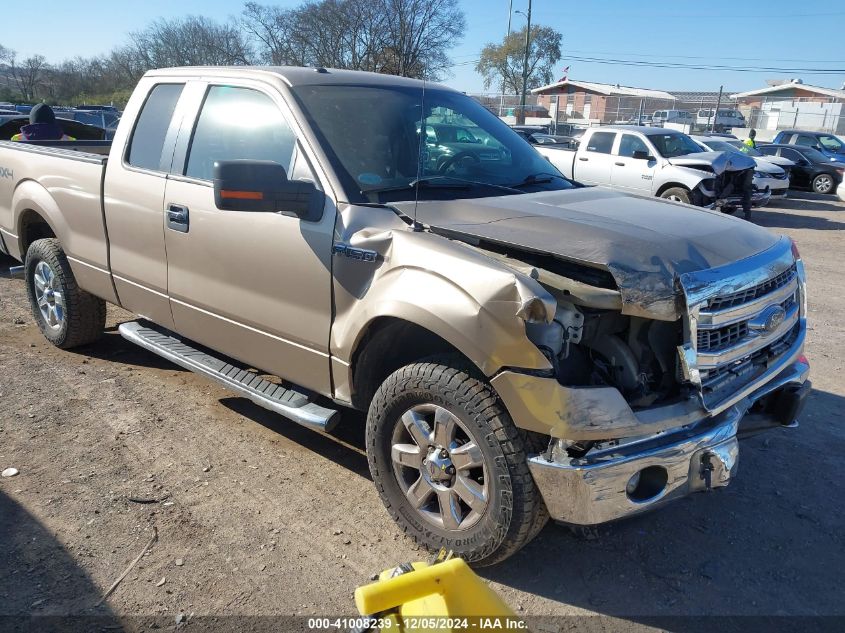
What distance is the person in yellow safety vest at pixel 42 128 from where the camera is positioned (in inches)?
321

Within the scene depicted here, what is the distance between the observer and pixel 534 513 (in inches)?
105

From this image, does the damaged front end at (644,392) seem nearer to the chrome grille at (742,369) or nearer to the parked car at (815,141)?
the chrome grille at (742,369)

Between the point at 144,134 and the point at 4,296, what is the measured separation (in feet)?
12.3

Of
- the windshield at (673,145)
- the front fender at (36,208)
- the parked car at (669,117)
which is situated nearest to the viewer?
the front fender at (36,208)

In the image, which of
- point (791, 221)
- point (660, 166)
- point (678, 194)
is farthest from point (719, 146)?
point (678, 194)

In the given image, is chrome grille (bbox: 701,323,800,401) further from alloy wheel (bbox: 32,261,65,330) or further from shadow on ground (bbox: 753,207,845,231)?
shadow on ground (bbox: 753,207,845,231)

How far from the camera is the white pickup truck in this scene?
12633mm

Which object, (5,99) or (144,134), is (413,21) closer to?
(5,99)

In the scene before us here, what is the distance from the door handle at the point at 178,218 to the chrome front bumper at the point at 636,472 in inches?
95.5

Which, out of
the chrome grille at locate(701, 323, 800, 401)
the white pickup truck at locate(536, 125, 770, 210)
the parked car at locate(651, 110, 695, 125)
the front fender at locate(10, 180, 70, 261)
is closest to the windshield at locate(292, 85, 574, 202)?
the chrome grille at locate(701, 323, 800, 401)

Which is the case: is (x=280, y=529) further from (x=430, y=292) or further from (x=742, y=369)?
(x=742, y=369)

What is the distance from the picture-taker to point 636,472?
254cm

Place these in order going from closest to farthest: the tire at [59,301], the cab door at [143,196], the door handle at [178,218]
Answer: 1. the door handle at [178,218]
2. the cab door at [143,196]
3. the tire at [59,301]

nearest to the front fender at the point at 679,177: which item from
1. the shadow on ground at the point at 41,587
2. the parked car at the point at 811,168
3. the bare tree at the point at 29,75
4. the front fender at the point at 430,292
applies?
the parked car at the point at 811,168
